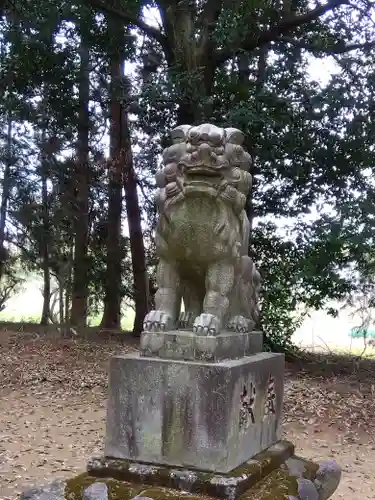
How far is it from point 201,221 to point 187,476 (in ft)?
4.65

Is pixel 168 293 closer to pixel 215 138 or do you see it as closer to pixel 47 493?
pixel 215 138

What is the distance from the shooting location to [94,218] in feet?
39.2

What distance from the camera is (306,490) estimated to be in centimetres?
368

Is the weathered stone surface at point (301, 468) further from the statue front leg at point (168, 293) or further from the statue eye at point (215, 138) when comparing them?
the statue eye at point (215, 138)

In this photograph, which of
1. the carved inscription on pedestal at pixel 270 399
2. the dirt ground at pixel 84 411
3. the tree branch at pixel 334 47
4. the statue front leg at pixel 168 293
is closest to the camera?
the statue front leg at pixel 168 293

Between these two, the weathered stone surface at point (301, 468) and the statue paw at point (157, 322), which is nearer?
the statue paw at point (157, 322)

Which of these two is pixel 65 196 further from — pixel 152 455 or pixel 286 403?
pixel 152 455

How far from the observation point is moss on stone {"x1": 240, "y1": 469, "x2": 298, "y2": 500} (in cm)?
332

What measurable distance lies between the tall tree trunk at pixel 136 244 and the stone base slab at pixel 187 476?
7611 mm

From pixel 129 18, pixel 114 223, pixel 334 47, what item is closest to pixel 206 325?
pixel 334 47

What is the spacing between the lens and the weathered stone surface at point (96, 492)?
10.7ft

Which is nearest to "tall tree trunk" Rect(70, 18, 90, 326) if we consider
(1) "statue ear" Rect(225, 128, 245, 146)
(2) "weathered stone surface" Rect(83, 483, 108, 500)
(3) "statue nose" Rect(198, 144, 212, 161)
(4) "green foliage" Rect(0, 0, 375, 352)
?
(4) "green foliage" Rect(0, 0, 375, 352)

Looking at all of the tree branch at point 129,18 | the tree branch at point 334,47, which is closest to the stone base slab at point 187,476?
the tree branch at point 334,47

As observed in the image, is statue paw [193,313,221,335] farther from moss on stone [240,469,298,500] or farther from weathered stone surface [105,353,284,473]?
moss on stone [240,469,298,500]
